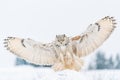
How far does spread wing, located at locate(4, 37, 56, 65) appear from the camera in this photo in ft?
8.60

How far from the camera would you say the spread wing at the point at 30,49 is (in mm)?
2621

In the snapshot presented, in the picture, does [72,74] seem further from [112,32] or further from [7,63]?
[7,63]

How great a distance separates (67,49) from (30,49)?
0.16 metres

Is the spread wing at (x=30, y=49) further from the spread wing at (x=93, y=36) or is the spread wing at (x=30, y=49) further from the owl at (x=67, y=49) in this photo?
the spread wing at (x=93, y=36)

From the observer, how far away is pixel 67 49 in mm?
2582

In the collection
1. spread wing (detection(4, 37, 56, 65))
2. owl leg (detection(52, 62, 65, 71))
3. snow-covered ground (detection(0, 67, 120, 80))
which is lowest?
snow-covered ground (detection(0, 67, 120, 80))

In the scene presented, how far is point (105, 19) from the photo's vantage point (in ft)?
8.58

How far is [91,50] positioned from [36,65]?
0.85ft

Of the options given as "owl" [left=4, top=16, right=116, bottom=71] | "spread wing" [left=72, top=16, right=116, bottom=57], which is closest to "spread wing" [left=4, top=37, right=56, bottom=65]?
"owl" [left=4, top=16, right=116, bottom=71]

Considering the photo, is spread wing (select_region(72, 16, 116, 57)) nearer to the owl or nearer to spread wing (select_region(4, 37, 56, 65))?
the owl

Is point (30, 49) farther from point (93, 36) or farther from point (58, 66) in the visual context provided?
point (93, 36)

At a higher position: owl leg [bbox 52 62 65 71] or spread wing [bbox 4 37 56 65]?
spread wing [bbox 4 37 56 65]

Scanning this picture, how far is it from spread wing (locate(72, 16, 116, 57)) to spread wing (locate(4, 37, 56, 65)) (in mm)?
108

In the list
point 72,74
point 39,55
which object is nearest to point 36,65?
point 39,55
